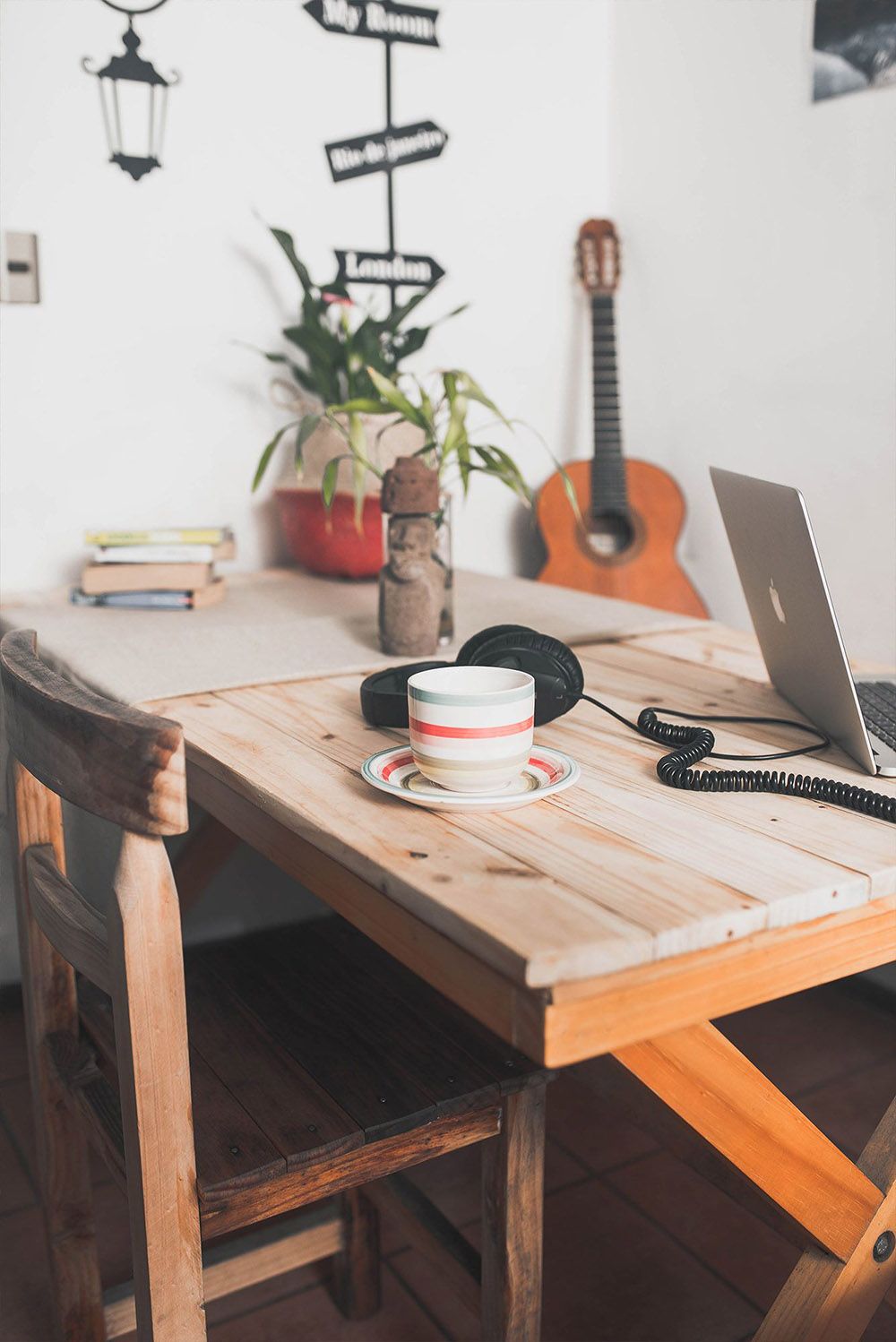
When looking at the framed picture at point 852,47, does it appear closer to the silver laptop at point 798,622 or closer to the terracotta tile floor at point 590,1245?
the silver laptop at point 798,622

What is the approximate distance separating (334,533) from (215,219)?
0.62 meters

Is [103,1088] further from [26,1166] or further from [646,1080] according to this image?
[26,1166]

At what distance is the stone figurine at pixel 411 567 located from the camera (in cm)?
140

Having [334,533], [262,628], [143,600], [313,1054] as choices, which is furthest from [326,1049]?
[334,533]

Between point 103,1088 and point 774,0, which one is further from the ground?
point 774,0

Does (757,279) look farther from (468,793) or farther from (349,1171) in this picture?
(349,1171)

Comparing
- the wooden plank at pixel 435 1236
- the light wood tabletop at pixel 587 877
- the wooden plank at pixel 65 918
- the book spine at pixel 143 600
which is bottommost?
the wooden plank at pixel 435 1236

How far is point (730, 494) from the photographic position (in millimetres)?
1229

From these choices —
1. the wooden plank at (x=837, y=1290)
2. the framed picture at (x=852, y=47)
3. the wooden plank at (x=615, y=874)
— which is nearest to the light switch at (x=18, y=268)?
the wooden plank at (x=615, y=874)

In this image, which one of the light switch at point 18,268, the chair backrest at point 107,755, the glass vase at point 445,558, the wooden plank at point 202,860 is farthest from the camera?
the light switch at point 18,268

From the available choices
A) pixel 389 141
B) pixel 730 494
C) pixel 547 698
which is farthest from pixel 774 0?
pixel 547 698

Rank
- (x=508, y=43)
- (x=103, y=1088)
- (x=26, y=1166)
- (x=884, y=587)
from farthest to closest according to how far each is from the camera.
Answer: (x=508, y=43) → (x=884, y=587) → (x=26, y=1166) → (x=103, y=1088)

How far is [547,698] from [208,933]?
128cm

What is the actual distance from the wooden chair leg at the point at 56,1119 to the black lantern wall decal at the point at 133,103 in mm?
1281
